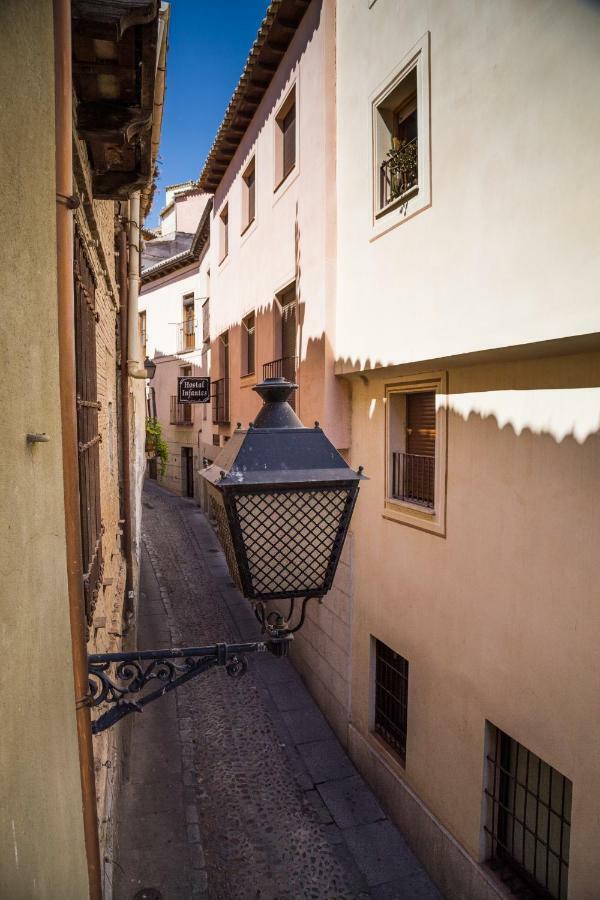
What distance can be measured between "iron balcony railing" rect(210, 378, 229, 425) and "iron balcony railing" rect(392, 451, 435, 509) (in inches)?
321

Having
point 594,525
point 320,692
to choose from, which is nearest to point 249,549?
point 594,525

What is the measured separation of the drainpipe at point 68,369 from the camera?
215cm

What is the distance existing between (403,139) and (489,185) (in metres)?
2.49

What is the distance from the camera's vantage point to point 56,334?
7.07 ft

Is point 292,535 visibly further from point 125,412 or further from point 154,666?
point 125,412

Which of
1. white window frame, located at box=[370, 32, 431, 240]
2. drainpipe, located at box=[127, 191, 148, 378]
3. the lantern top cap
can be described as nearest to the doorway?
drainpipe, located at box=[127, 191, 148, 378]

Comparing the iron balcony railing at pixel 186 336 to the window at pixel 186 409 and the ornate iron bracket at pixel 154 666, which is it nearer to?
the window at pixel 186 409

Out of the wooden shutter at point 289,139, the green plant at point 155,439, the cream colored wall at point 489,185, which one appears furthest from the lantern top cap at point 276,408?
the green plant at point 155,439

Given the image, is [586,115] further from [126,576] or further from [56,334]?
[126,576]

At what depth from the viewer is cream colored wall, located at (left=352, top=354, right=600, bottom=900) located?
15.0ft

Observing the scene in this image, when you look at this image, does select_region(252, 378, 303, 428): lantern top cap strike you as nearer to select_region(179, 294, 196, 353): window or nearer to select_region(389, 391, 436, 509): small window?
select_region(389, 391, 436, 509): small window

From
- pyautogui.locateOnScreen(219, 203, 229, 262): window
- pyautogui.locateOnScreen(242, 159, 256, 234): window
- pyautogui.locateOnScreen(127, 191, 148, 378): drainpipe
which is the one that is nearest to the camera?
pyautogui.locateOnScreen(127, 191, 148, 378): drainpipe

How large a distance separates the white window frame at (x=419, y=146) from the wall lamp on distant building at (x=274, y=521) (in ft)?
15.3

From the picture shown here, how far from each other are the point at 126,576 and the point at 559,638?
6.49 meters
